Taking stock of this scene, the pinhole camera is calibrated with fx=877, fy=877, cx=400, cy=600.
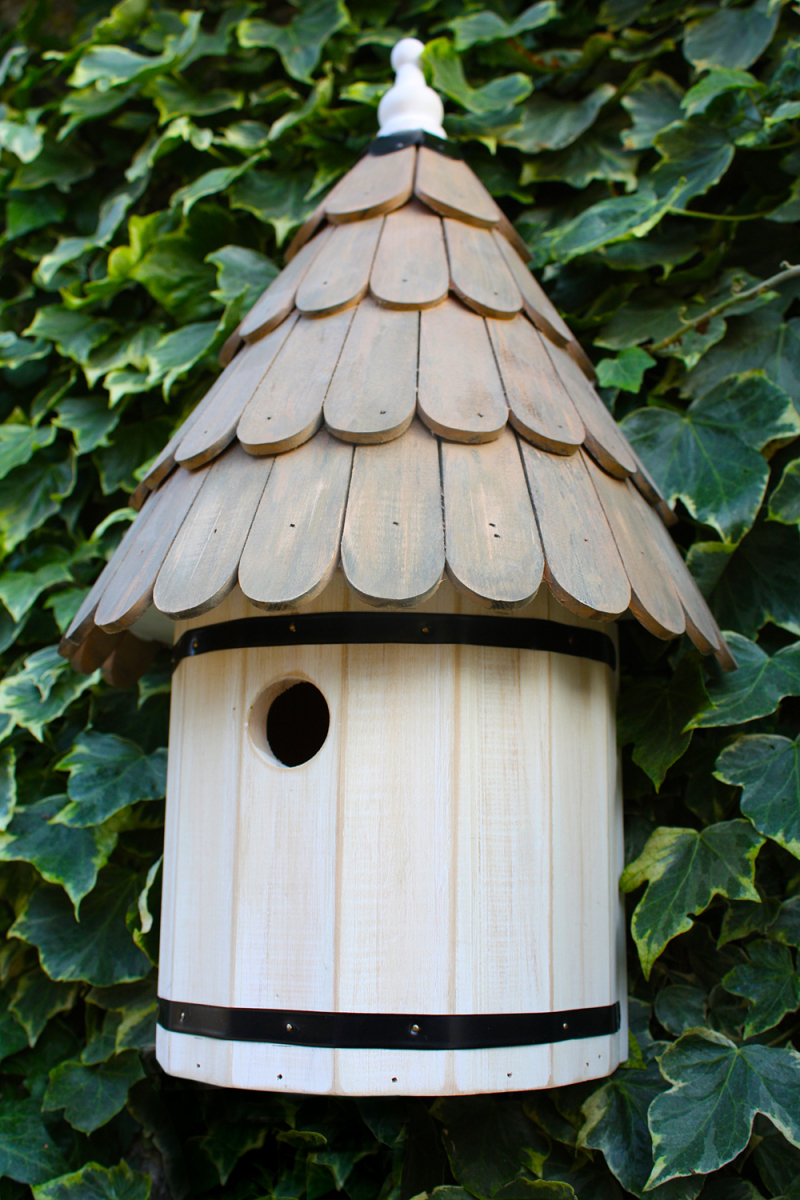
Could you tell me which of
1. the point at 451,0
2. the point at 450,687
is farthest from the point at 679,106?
the point at 450,687

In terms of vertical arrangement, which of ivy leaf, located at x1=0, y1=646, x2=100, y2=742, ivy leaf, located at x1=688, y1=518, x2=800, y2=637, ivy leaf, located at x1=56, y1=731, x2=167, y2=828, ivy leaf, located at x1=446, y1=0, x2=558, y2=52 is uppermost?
ivy leaf, located at x1=446, y1=0, x2=558, y2=52

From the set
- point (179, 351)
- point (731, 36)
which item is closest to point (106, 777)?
point (179, 351)

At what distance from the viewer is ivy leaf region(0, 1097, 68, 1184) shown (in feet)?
4.44

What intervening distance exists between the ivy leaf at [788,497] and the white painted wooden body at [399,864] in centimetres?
44

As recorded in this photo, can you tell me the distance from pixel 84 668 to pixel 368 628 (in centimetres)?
55

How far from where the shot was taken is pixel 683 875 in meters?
1.15

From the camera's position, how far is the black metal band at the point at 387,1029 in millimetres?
911

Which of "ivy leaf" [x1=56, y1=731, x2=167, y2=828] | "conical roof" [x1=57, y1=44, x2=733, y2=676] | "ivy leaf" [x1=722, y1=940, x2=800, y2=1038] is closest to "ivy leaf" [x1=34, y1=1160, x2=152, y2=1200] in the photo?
"ivy leaf" [x1=56, y1=731, x2=167, y2=828]

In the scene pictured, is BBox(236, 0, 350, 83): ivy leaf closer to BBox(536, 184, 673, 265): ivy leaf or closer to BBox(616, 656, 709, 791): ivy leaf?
BBox(536, 184, 673, 265): ivy leaf

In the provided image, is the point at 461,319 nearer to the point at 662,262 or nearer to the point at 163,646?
the point at 662,262

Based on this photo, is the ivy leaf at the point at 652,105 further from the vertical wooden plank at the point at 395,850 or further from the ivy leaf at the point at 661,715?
the vertical wooden plank at the point at 395,850

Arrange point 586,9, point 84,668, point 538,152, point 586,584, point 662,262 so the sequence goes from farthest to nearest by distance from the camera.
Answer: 1. point 586,9
2. point 538,152
3. point 662,262
4. point 84,668
5. point 586,584

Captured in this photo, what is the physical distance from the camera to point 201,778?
106 centimetres

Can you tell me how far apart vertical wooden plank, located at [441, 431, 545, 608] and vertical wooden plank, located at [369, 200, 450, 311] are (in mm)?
248
